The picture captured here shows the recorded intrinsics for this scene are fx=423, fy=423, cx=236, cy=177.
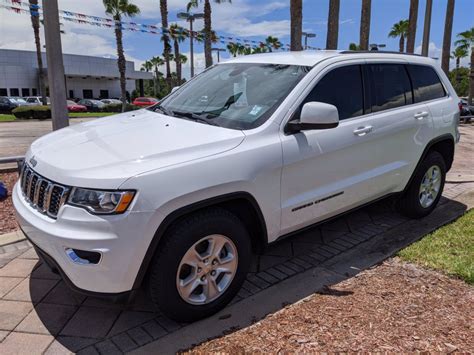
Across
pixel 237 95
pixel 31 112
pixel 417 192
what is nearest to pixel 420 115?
pixel 417 192

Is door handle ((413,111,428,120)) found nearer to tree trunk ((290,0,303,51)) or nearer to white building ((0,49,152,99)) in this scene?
tree trunk ((290,0,303,51))

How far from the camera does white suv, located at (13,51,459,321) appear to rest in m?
2.54

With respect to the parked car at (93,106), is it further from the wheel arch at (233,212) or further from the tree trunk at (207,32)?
the wheel arch at (233,212)

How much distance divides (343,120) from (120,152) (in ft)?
6.55

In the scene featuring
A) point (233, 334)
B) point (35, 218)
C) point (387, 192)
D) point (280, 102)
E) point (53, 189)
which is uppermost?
point (280, 102)

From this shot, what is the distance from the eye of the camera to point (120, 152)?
278 cm

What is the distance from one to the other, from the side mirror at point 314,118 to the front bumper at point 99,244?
1384 mm

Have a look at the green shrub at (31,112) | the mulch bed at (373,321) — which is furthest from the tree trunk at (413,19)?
the mulch bed at (373,321)

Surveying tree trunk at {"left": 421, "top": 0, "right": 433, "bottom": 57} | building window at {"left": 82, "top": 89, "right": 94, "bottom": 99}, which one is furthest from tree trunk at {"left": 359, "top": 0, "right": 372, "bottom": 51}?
building window at {"left": 82, "top": 89, "right": 94, "bottom": 99}

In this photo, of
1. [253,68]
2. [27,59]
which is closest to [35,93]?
[27,59]

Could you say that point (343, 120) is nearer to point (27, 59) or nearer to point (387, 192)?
point (387, 192)

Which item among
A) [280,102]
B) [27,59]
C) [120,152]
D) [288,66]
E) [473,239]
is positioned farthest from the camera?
[27,59]

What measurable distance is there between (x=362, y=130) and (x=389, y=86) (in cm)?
85

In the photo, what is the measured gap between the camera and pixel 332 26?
16.1 m
